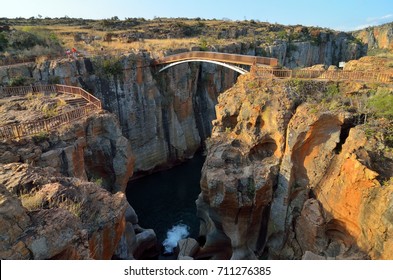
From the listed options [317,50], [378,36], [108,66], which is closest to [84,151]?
[108,66]

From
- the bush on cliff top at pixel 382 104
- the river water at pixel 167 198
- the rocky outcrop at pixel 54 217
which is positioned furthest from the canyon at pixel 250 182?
the river water at pixel 167 198

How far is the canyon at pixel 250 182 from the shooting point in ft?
29.7

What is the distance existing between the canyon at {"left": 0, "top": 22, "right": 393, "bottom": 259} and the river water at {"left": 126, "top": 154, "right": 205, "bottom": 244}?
278 centimetres

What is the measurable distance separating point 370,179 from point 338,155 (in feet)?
8.61

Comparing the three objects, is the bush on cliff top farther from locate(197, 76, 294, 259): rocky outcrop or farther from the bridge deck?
the bridge deck

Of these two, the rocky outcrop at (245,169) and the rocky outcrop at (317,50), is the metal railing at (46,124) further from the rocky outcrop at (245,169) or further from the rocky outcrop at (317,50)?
the rocky outcrop at (317,50)

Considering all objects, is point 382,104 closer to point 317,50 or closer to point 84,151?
point 84,151

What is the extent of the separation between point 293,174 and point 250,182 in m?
2.40

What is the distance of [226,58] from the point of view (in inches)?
994

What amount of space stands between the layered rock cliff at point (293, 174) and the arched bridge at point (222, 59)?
264 cm

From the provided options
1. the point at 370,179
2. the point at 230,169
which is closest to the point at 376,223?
the point at 370,179

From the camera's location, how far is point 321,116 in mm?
15289

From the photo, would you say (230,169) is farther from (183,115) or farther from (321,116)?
A: (183,115)

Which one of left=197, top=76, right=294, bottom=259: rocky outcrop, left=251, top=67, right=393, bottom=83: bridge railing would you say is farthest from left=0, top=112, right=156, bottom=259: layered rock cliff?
left=251, top=67, right=393, bottom=83: bridge railing
